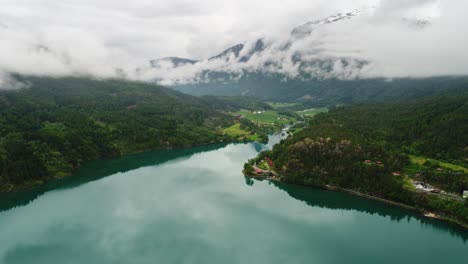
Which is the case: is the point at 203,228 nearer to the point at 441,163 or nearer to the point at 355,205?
the point at 355,205

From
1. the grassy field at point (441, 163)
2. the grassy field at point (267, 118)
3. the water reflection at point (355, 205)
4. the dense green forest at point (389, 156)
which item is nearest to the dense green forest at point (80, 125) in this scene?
the grassy field at point (267, 118)

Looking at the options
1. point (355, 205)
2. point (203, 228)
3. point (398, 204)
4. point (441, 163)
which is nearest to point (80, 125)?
point (203, 228)

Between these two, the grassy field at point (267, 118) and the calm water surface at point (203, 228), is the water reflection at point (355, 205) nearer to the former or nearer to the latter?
the calm water surface at point (203, 228)

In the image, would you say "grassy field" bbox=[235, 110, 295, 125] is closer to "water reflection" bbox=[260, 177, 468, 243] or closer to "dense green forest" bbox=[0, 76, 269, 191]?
"dense green forest" bbox=[0, 76, 269, 191]

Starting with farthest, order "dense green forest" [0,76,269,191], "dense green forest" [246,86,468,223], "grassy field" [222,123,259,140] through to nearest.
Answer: "grassy field" [222,123,259,140] < "dense green forest" [0,76,269,191] < "dense green forest" [246,86,468,223]

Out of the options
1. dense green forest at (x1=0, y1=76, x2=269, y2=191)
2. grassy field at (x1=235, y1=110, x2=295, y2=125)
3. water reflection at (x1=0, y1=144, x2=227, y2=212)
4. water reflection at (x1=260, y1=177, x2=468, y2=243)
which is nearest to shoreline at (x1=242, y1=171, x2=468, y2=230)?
water reflection at (x1=260, y1=177, x2=468, y2=243)
